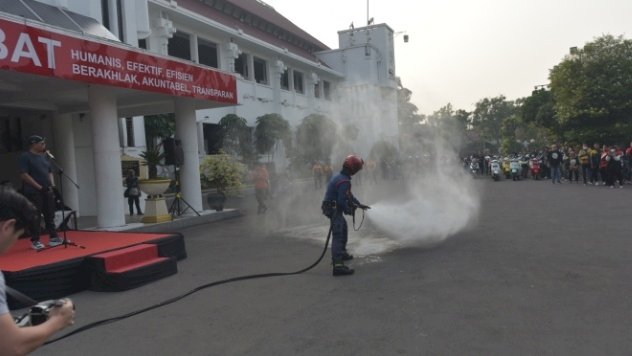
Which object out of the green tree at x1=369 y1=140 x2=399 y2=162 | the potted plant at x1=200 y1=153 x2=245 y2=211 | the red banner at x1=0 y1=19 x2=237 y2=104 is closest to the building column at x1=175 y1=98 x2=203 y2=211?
the potted plant at x1=200 y1=153 x2=245 y2=211

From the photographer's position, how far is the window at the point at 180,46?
2298cm

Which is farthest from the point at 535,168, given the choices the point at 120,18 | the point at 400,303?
the point at 400,303

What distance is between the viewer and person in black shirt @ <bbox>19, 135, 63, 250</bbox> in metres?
7.41

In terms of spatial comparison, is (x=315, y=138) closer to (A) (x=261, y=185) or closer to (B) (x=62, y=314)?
(A) (x=261, y=185)

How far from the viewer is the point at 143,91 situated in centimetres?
1141

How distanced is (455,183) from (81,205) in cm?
1157

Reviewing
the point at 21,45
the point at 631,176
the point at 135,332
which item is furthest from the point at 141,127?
the point at 631,176

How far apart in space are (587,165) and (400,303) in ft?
59.9

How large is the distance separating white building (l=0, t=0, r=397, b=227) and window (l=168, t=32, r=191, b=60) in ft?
0.17

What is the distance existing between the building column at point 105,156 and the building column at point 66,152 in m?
3.63

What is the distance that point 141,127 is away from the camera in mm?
18391

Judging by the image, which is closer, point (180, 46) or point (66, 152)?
A: point (66, 152)

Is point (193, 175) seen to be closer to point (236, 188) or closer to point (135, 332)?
point (236, 188)

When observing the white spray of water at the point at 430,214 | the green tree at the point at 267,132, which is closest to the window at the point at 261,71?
the green tree at the point at 267,132
